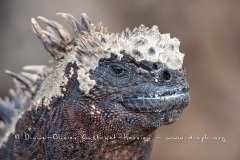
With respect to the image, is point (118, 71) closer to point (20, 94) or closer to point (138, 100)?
point (138, 100)

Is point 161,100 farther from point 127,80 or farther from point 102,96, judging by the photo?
point 102,96

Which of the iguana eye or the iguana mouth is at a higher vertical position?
the iguana eye

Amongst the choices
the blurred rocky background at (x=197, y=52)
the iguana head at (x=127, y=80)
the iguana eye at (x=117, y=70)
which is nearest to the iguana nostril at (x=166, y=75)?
the iguana head at (x=127, y=80)

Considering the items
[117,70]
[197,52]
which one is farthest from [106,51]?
[197,52]

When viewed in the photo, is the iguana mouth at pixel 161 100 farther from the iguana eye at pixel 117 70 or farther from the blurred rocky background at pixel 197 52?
the blurred rocky background at pixel 197 52

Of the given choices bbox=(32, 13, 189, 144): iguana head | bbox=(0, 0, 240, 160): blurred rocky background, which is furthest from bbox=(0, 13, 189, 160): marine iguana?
bbox=(0, 0, 240, 160): blurred rocky background

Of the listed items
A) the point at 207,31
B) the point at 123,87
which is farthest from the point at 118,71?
the point at 207,31

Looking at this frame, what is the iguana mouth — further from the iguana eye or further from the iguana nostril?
the iguana eye
